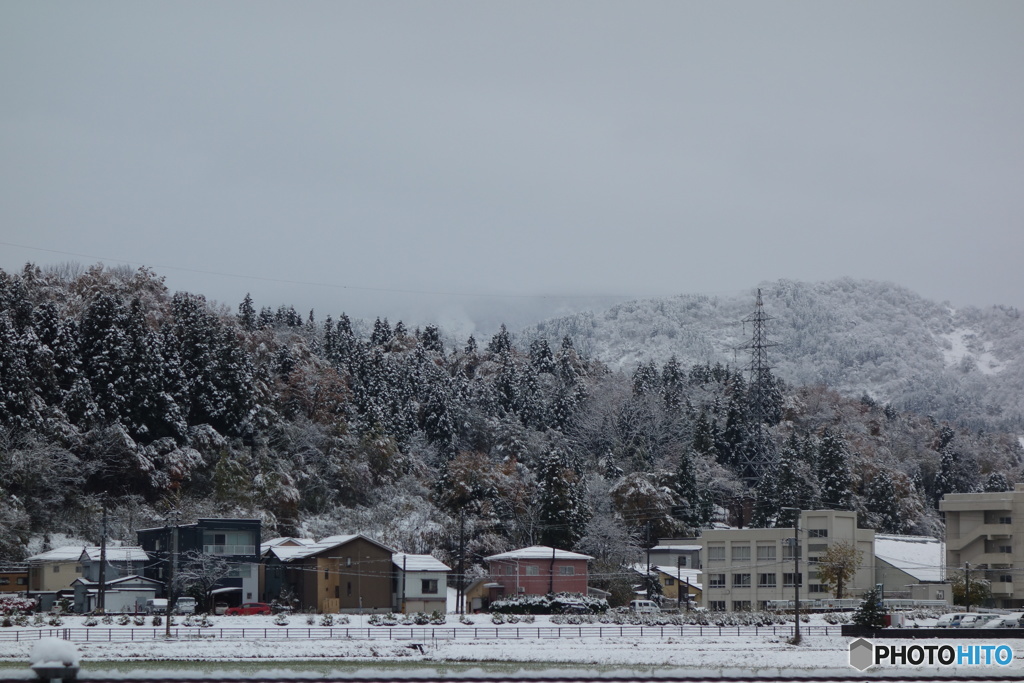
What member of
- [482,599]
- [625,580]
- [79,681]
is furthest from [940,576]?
[79,681]

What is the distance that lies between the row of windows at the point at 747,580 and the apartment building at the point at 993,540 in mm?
10022

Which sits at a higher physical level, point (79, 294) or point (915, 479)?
point (79, 294)

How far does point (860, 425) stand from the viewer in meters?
113

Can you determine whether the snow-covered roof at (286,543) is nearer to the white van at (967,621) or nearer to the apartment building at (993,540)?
the white van at (967,621)

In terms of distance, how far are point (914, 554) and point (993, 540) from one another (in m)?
4.84

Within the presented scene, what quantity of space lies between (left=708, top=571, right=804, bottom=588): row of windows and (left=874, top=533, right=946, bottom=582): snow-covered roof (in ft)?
19.7

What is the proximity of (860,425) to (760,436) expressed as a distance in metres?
19.9

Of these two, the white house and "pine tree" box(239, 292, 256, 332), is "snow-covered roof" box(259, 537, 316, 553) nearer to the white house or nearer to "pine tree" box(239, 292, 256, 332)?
the white house

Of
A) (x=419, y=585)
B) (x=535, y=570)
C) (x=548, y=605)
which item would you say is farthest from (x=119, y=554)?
(x=535, y=570)

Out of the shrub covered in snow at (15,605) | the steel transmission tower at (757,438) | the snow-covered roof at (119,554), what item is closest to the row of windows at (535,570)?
the snow-covered roof at (119,554)

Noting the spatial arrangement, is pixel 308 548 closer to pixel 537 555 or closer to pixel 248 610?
pixel 248 610

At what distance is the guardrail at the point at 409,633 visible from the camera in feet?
125

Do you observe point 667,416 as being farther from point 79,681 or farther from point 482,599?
point 79,681

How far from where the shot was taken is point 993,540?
67625 millimetres
